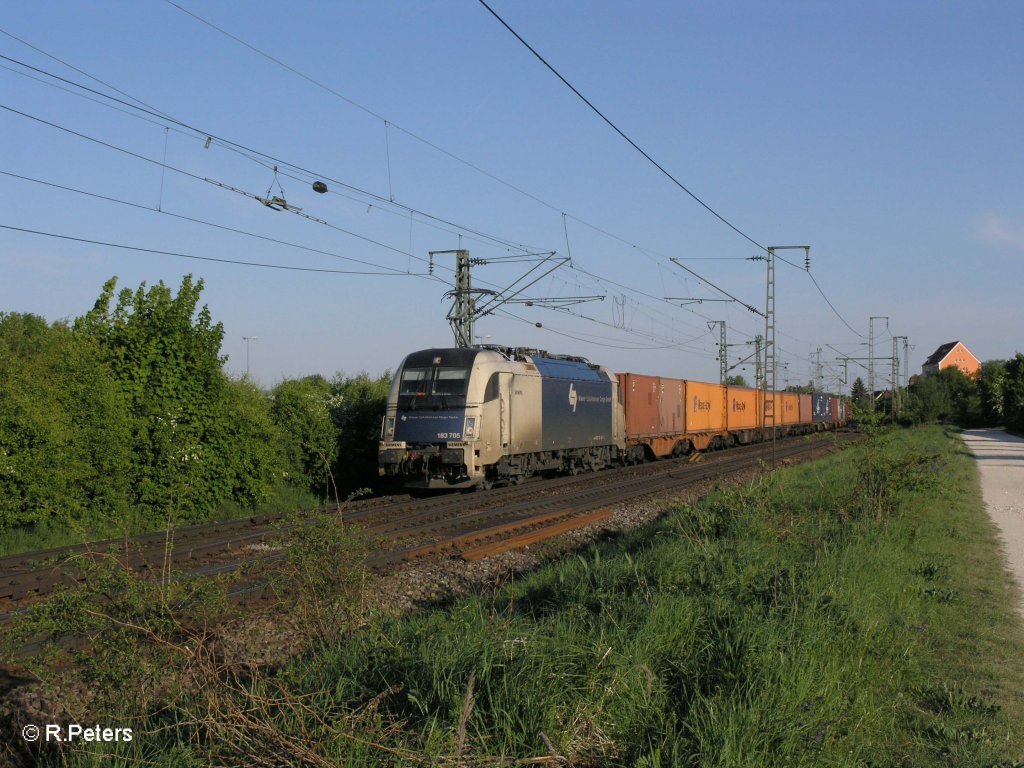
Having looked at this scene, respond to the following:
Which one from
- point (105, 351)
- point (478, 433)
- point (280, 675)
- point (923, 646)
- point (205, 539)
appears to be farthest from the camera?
point (478, 433)

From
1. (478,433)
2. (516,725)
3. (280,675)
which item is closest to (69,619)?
(280,675)

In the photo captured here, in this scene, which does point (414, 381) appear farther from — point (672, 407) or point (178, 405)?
point (672, 407)

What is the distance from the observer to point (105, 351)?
1570cm

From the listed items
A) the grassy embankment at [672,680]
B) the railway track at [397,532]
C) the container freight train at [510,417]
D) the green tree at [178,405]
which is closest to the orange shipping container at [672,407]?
the container freight train at [510,417]

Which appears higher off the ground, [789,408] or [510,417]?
[789,408]

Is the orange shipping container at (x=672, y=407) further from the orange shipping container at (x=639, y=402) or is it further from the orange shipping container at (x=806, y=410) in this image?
the orange shipping container at (x=806, y=410)

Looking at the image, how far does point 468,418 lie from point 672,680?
1343cm

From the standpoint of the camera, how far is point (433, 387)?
749 inches

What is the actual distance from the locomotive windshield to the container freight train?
2 centimetres

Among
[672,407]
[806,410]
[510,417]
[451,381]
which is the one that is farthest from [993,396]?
[451,381]

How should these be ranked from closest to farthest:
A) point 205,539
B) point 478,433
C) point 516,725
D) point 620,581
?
1. point 516,725
2. point 620,581
3. point 205,539
4. point 478,433

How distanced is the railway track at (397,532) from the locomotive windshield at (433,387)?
2.11 meters

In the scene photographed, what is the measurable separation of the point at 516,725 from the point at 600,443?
21659mm

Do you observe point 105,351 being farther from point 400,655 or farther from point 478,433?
point 400,655
